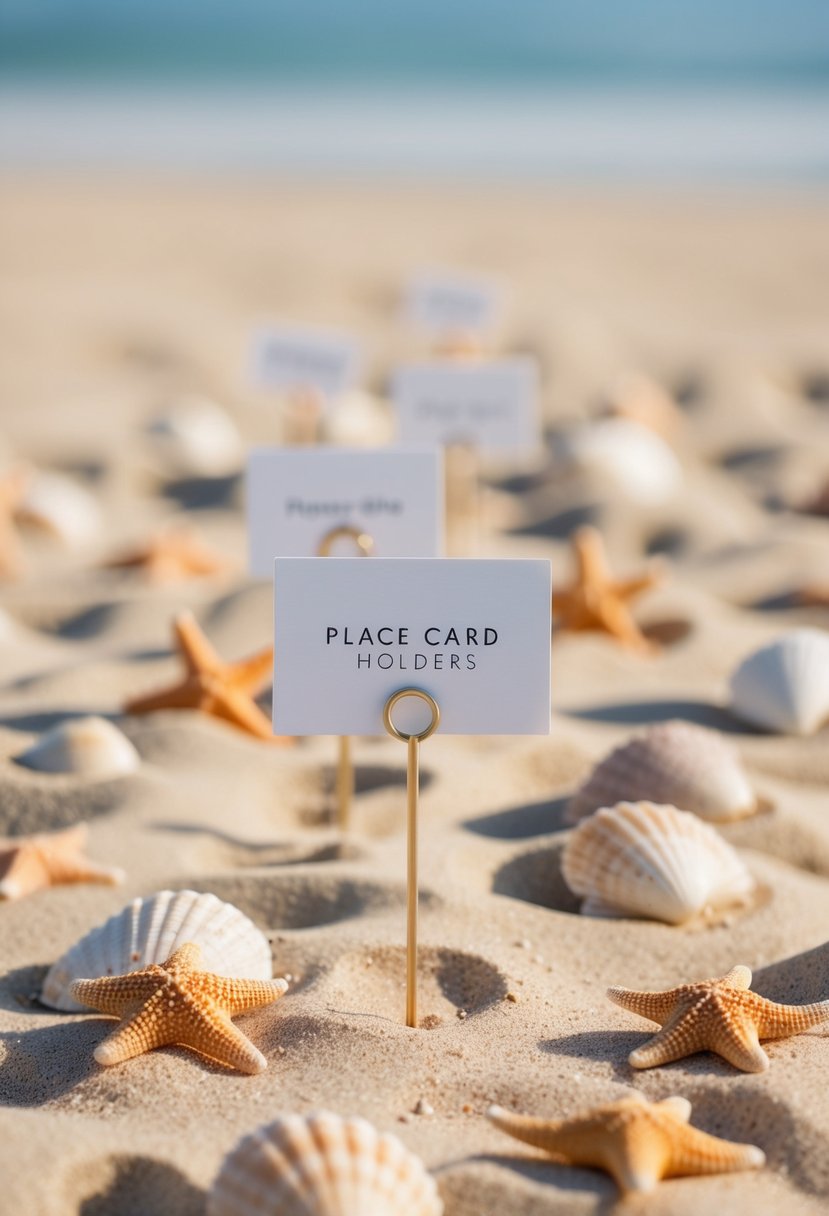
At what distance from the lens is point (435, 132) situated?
25344 mm

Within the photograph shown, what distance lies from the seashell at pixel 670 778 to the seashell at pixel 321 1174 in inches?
53.8

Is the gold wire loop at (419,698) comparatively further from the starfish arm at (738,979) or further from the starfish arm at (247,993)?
the starfish arm at (738,979)

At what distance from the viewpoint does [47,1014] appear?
2369 millimetres

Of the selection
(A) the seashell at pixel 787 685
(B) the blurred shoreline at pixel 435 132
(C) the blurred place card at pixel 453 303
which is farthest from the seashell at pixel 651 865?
(B) the blurred shoreline at pixel 435 132

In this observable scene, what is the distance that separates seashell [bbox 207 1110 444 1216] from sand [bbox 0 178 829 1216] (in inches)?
4.9

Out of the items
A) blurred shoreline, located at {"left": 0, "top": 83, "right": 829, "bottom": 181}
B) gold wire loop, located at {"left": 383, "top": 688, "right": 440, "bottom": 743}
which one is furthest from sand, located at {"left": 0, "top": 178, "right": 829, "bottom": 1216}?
blurred shoreline, located at {"left": 0, "top": 83, "right": 829, "bottom": 181}

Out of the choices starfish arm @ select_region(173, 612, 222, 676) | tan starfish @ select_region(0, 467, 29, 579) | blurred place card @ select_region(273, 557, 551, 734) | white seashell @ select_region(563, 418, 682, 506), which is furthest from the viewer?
white seashell @ select_region(563, 418, 682, 506)

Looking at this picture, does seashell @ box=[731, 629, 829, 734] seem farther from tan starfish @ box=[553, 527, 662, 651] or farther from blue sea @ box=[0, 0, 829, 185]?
blue sea @ box=[0, 0, 829, 185]

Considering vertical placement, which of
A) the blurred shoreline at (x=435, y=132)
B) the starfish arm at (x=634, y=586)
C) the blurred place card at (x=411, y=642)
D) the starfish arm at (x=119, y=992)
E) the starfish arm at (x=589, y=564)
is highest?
the blurred shoreline at (x=435, y=132)

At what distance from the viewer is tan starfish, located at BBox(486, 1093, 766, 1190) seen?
177 centimetres

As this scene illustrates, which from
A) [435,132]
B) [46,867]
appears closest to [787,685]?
[46,867]

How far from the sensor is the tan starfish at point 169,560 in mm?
4945

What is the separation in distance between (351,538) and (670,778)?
867mm

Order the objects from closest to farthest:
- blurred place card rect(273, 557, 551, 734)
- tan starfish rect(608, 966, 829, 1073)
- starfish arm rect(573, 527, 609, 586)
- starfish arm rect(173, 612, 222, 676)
A: tan starfish rect(608, 966, 829, 1073), blurred place card rect(273, 557, 551, 734), starfish arm rect(173, 612, 222, 676), starfish arm rect(573, 527, 609, 586)
